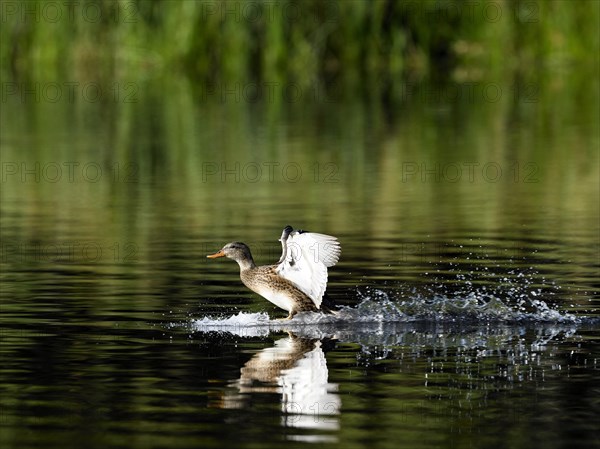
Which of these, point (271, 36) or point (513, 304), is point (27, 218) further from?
point (271, 36)

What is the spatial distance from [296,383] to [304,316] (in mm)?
2467

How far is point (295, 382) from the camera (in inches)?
386

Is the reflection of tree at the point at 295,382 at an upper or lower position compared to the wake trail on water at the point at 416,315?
lower

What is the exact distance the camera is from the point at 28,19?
136 ft

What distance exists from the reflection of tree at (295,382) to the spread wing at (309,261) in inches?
30.4

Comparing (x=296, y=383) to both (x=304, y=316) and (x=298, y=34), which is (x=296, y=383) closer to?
(x=304, y=316)

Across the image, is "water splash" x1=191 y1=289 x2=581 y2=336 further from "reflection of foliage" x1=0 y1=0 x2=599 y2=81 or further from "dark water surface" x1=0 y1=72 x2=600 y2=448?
"reflection of foliage" x1=0 y1=0 x2=599 y2=81

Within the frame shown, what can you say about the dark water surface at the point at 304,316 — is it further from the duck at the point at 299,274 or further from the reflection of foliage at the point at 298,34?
the reflection of foliage at the point at 298,34

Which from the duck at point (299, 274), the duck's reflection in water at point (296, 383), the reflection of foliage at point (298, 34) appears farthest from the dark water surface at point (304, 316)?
the reflection of foliage at point (298, 34)

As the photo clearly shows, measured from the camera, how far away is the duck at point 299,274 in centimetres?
1206

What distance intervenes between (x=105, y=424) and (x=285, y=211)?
10.5m

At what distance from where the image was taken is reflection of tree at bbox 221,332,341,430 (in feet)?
29.0

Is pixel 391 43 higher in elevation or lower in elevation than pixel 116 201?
higher

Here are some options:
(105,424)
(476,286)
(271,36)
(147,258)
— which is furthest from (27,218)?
(271,36)
